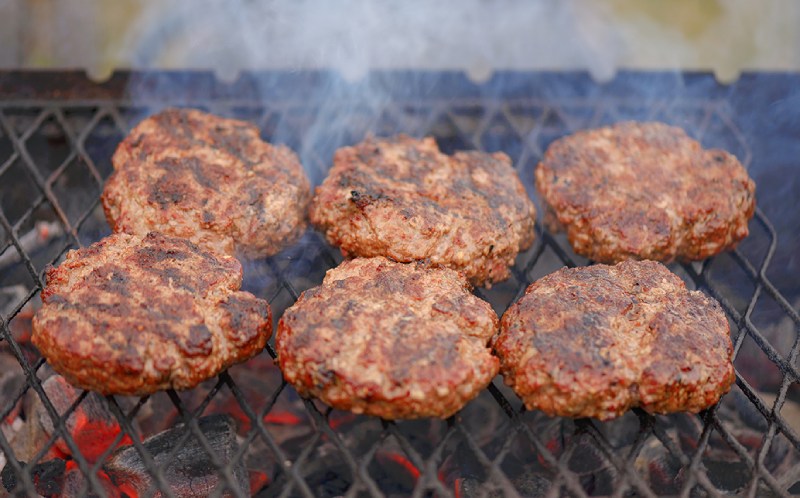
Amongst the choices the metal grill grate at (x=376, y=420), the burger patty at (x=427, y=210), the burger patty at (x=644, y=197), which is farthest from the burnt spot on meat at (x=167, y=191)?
the burger patty at (x=644, y=197)

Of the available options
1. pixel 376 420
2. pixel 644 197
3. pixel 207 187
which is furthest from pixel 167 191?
pixel 644 197

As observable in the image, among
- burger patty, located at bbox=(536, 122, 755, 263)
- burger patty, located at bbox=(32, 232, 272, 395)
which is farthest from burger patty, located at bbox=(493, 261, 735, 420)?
burger patty, located at bbox=(32, 232, 272, 395)

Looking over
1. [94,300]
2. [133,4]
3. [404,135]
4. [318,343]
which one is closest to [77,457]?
[94,300]

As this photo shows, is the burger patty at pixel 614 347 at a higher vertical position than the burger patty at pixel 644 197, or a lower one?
lower

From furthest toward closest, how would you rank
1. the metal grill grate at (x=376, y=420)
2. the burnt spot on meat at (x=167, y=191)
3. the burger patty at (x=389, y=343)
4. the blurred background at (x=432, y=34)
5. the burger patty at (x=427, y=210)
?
the blurred background at (x=432, y=34), the burnt spot on meat at (x=167, y=191), the burger patty at (x=427, y=210), the metal grill grate at (x=376, y=420), the burger patty at (x=389, y=343)

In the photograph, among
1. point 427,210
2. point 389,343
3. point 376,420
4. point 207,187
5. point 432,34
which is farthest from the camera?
point 432,34

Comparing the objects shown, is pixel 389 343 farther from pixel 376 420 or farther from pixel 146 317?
pixel 376 420

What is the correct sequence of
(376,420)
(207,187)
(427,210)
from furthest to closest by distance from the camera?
1. (376,420)
2. (207,187)
3. (427,210)

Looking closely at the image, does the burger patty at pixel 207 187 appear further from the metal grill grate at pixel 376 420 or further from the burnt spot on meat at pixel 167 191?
the metal grill grate at pixel 376 420
